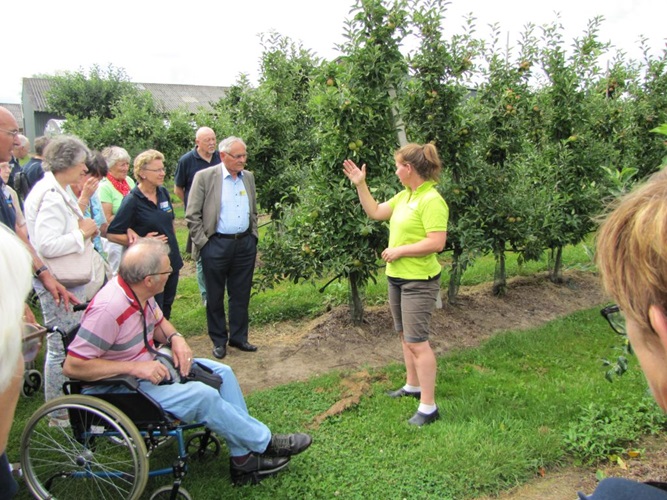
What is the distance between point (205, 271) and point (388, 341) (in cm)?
205

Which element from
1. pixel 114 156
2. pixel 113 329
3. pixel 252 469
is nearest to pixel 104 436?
pixel 113 329

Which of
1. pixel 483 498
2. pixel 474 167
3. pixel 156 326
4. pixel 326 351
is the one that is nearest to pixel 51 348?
pixel 156 326

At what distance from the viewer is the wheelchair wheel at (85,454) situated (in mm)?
2752

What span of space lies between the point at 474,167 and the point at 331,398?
3352 millimetres

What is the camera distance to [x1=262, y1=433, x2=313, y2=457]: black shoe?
3.33 m

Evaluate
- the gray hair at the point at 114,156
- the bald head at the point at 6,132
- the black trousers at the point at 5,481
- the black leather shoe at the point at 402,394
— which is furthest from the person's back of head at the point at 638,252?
the gray hair at the point at 114,156

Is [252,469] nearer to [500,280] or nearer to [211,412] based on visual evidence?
[211,412]

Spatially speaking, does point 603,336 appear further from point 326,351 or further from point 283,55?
point 283,55

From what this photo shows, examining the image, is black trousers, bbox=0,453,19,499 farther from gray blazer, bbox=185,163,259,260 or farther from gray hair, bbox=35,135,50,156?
gray hair, bbox=35,135,50,156

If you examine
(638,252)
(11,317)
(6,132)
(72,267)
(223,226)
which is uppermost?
(6,132)

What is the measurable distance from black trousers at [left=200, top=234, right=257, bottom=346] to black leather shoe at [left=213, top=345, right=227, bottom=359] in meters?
0.04

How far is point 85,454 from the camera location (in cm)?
298

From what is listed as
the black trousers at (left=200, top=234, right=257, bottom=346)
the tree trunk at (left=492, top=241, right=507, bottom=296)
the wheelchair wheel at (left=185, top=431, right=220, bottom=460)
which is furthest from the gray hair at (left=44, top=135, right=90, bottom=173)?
the tree trunk at (left=492, top=241, right=507, bottom=296)

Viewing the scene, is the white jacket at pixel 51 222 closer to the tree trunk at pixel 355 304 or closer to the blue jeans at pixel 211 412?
the blue jeans at pixel 211 412
